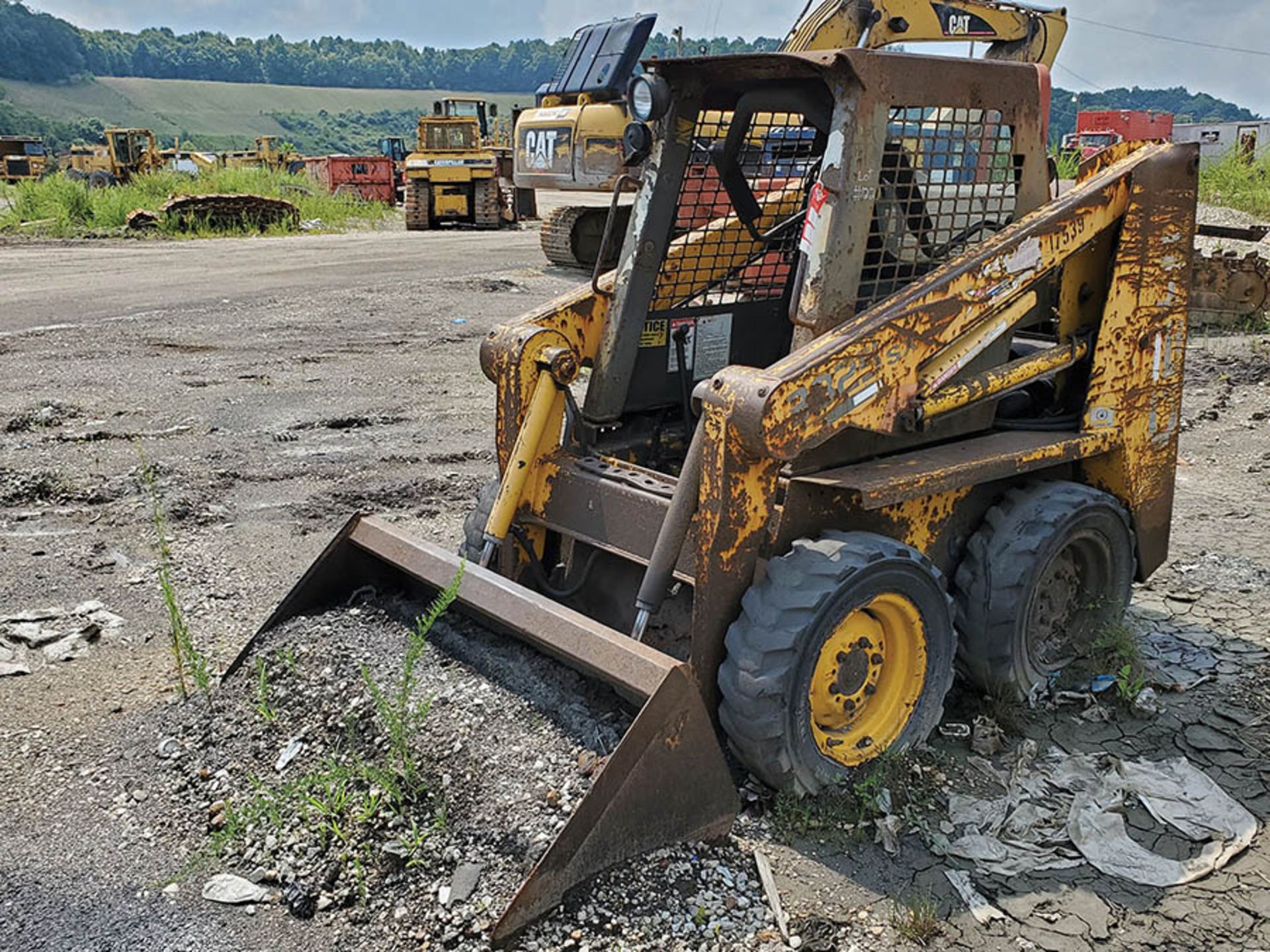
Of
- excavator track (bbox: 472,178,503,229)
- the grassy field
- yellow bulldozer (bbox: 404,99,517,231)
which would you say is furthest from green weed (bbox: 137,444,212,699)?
the grassy field

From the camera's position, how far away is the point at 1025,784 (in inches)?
135

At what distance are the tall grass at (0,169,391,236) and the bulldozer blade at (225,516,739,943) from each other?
20.0 metres

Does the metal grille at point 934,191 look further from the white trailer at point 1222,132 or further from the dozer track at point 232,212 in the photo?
the white trailer at point 1222,132

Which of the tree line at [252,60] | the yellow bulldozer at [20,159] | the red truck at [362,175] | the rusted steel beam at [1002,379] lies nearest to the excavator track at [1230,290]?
the rusted steel beam at [1002,379]

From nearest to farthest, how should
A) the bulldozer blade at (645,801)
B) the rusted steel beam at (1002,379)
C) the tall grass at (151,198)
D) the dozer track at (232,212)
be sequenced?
the bulldozer blade at (645,801) → the rusted steel beam at (1002,379) → the dozer track at (232,212) → the tall grass at (151,198)

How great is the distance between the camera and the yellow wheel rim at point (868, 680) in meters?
3.27

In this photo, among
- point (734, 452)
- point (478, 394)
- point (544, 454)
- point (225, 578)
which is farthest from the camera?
point (478, 394)

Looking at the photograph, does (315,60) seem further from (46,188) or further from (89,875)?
(89,875)

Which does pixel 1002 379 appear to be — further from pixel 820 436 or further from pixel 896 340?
pixel 820 436

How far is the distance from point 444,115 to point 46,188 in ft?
25.5

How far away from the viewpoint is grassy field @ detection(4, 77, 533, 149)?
327 ft

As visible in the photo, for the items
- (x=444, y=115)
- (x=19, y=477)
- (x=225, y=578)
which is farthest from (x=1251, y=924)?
(x=444, y=115)

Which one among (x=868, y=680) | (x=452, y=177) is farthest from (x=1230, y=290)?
(x=452, y=177)

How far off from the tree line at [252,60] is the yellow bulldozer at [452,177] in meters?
99.0
